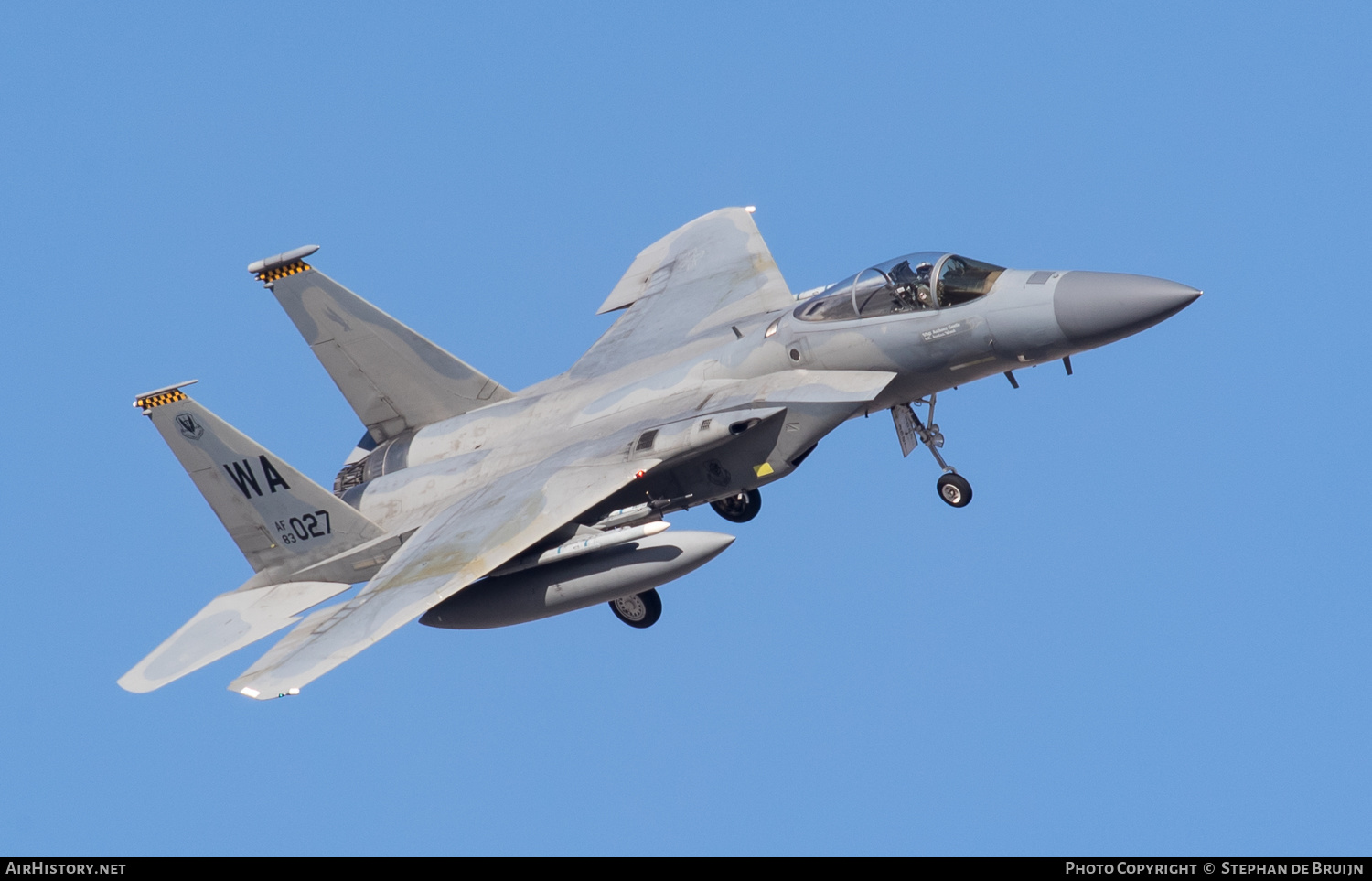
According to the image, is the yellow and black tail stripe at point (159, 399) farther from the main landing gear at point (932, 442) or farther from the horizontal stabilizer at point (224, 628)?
the main landing gear at point (932, 442)

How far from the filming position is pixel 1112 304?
17781 millimetres

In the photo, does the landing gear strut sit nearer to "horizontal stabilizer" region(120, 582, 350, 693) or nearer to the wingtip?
"horizontal stabilizer" region(120, 582, 350, 693)

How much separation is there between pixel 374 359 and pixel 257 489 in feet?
9.25

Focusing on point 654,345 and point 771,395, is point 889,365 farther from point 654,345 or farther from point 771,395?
point 654,345

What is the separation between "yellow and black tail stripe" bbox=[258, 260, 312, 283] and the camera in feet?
73.7

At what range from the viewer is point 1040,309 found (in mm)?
18062

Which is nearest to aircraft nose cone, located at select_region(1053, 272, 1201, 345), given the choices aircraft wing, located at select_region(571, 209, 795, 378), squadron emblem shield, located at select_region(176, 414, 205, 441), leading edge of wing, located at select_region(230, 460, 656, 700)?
aircraft wing, located at select_region(571, 209, 795, 378)

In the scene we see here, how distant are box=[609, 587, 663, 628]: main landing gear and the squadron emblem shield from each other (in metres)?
5.18

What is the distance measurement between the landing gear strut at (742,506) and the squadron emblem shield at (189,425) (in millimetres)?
6222

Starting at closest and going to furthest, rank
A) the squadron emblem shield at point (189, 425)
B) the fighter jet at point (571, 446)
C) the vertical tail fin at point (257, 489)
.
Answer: the fighter jet at point (571, 446) < the vertical tail fin at point (257, 489) < the squadron emblem shield at point (189, 425)

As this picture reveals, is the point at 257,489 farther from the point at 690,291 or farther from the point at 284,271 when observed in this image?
the point at 690,291

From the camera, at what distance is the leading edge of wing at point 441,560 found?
1689 centimetres

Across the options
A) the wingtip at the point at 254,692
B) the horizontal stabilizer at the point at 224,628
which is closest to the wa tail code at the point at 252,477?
the horizontal stabilizer at the point at 224,628
